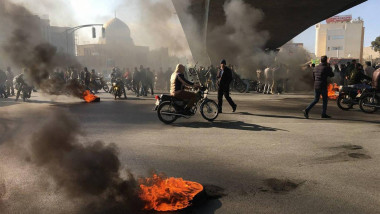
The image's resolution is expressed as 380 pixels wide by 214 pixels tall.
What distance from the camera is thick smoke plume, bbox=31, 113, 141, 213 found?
138 inches

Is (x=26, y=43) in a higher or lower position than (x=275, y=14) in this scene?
lower

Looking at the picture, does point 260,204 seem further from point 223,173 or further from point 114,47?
point 114,47

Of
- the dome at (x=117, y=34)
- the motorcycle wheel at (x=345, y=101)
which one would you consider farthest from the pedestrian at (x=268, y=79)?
the dome at (x=117, y=34)

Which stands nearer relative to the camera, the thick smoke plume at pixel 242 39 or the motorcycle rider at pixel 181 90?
the motorcycle rider at pixel 181 90

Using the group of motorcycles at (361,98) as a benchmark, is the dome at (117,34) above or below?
above

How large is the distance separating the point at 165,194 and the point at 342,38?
101381 mm

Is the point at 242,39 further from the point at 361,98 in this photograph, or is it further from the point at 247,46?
the point at 361,98

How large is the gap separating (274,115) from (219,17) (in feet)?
52.4

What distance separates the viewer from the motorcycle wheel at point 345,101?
1104cm

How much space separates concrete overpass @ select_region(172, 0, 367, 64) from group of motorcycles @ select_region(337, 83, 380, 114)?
10.2 meters

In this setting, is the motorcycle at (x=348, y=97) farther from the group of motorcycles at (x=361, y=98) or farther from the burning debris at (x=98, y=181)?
the burning debris at (x=98, y=181)

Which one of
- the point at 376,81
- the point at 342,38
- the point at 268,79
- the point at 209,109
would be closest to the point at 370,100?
the point at 376,81

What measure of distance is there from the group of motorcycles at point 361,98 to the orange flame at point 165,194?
882 cm

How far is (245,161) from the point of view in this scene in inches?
205
